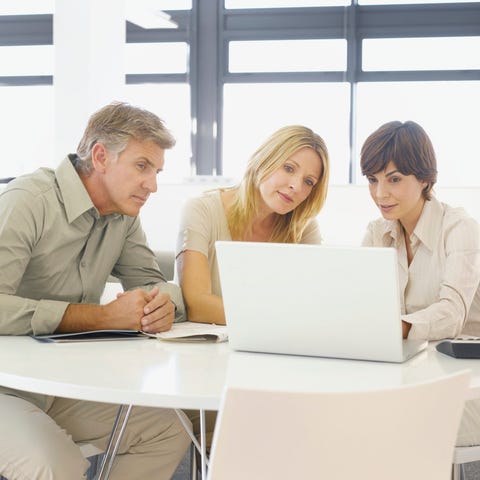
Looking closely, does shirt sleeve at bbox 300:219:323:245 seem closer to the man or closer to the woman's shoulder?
the woman's shoulder

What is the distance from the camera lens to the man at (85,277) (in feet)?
5.89

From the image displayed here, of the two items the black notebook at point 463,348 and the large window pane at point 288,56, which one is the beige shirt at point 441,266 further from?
the large window pane at point 288,56

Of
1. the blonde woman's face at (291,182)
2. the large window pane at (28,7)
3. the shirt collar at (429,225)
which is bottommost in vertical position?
the shirt collar at (429,225)

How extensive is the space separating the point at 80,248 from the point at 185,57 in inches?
230

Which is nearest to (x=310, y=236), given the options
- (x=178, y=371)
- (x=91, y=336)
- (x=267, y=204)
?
(x=267, y=204)

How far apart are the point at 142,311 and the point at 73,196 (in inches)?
15.7

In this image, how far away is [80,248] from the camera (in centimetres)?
223

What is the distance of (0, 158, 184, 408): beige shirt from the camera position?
6.40ft

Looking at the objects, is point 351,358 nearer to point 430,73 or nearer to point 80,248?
point 80,248

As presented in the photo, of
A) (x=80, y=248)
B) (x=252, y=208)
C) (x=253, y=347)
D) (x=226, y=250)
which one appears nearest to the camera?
(x=226, y=250)

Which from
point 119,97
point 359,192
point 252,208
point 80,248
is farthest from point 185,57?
point 80,248

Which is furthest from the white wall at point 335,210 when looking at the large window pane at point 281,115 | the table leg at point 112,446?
the table leg at point 112,446

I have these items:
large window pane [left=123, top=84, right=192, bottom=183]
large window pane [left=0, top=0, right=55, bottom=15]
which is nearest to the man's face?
large window pane [left=123, top=84, right=192, bottom=183]

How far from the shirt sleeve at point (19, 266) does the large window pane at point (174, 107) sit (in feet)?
18.2
